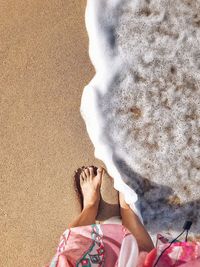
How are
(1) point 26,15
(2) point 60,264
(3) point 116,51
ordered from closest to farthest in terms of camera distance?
1. (2) point 60,264
2. (1) point 26,15
3. (3) point 116,51

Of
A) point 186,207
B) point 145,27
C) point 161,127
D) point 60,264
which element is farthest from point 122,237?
point 145,27

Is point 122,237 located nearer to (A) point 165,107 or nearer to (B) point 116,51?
(A) point 165,107

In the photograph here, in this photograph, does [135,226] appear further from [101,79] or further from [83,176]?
[101,79]

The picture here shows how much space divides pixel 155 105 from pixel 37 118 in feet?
2.09

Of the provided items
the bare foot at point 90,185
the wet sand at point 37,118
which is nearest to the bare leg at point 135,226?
the bare foot at point 90,185

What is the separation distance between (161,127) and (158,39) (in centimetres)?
48

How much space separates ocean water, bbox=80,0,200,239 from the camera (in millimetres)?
2080

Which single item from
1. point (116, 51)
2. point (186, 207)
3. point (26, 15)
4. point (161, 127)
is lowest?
point (186, 207)

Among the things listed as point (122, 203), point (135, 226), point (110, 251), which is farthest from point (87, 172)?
point (110, 251)

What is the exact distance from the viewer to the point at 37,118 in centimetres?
195

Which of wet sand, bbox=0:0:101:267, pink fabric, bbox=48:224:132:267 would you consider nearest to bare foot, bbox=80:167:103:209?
wet sand, bbox=0:0:101:267

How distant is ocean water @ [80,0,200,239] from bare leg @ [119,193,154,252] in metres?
0.09

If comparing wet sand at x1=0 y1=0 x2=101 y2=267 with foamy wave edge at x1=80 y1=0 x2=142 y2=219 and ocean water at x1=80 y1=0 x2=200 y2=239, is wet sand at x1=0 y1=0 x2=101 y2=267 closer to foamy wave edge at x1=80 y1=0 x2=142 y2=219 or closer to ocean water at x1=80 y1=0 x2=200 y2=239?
foamy wave edge at x1=80 y1=0 x2=142 y2=219

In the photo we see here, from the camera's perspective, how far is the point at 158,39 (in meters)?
2.10
